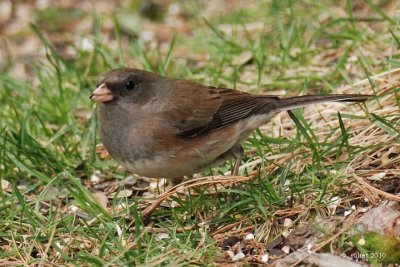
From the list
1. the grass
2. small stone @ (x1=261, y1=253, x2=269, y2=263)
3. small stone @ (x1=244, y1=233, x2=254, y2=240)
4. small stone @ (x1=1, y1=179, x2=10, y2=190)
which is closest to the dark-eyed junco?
the grass

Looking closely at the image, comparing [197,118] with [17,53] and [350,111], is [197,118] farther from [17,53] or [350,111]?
[17,53]

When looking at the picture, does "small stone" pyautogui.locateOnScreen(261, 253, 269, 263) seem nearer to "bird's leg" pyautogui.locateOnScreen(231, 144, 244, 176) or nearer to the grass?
the grass

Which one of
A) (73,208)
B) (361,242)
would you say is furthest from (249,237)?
(73,208)

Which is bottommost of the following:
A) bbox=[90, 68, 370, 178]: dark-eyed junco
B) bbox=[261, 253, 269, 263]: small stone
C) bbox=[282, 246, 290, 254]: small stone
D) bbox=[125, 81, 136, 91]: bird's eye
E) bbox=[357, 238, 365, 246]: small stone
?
bbox=[261, 253, 269, 263]: small stone

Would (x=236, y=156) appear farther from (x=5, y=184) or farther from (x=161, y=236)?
(x=5, y=184)

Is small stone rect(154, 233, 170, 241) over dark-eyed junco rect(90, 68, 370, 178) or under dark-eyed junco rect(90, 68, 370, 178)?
under

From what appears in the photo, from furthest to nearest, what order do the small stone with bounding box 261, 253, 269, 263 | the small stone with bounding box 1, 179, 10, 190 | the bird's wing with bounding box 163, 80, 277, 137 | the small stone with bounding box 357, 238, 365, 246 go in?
the small stone with bounding box 1, 179, 10, 190 → the bird's wing with bounding box 163, 80, 277, 137 → the small stone with bounding box 261, 253, 269, 263 → the small stone with bounding box 357, 238, 365, 246

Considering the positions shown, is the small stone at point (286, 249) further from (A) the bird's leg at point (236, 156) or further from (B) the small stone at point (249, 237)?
(A) the bird's leg at point (236, 156)

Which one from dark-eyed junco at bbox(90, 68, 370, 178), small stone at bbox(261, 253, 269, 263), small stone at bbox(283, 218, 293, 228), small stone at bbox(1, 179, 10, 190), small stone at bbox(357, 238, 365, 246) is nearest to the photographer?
small stone at bbox(357, 238, 365, 246)
